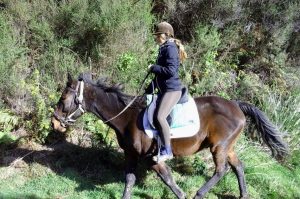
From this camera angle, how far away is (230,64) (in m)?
10.4

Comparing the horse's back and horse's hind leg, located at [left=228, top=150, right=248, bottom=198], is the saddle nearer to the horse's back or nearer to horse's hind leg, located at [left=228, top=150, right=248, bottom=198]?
the horse's back

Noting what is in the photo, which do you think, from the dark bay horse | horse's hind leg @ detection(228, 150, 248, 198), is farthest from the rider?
horse's hind leg @ detection(228, 150, 248, 198)

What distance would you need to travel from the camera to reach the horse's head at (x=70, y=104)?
225 inches

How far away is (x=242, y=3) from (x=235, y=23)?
Result: 55cm

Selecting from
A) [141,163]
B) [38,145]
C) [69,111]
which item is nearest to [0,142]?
[38,145]

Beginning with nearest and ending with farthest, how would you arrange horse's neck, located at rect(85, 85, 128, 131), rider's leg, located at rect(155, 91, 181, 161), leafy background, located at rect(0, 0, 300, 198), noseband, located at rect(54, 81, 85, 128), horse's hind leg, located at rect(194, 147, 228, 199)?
rider's leg, located at rect(155, 91, 181, 161) → noseband, located at rect(54, 81, 85, 128) → horse's neck, located at rect(85, 85, 128, 131) → horse's hind leg, located at rect(194, 147, 228, 199) → leafy background, located at rect(0, 0, 300, 198)

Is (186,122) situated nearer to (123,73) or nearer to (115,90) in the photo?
(115,90)

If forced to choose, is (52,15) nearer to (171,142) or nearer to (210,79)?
(210,79)

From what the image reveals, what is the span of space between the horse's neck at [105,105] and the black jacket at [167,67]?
2.45 ft

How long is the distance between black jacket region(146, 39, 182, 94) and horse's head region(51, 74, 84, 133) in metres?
1.13

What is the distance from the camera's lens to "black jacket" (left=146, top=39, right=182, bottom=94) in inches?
212

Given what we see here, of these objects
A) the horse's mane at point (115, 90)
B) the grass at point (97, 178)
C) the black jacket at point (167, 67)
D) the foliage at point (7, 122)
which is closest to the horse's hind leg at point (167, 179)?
the grass at point (97, 178)

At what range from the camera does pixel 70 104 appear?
573 cm

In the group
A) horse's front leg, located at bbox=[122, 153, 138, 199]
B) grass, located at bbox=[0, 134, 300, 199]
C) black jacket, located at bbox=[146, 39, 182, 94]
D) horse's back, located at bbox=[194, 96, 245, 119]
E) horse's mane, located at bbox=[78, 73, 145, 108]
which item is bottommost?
grass, located at bbox=[0, 134, 300, 199]
